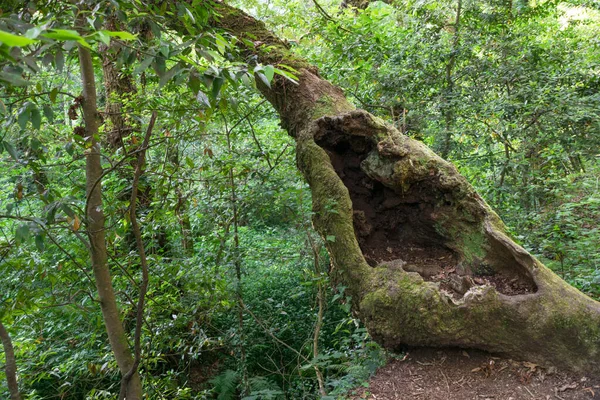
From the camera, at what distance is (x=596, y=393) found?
2434 mm

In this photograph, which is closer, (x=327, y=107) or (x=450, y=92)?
(x=327, y=107)

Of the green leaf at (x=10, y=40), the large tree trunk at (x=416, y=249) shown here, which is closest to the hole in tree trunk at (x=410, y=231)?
the large tree trunk at (x=416, y=249)

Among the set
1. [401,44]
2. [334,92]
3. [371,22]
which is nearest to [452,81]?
[401,44]

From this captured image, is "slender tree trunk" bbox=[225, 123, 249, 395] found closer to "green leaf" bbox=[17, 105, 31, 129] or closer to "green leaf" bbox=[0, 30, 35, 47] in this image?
"green leaf" bbox=[17, 105, 31, 129]

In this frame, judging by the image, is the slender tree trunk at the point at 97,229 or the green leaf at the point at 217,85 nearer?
the green leaf at the point at 217,85

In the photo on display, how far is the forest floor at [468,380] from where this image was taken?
2.51 metres

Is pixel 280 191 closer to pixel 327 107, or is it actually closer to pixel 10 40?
pixel 327 107

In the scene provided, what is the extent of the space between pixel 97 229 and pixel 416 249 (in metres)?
2.55

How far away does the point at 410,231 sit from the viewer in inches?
147

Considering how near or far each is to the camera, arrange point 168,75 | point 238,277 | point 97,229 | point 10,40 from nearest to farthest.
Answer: point 10,40 → point 168,75 → point 97,229 → point 238,277

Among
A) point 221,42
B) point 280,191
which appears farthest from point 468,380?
point 280,191

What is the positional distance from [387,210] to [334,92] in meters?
1.45

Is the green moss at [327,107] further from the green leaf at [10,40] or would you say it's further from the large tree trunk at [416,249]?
the green leaf at [10,40]

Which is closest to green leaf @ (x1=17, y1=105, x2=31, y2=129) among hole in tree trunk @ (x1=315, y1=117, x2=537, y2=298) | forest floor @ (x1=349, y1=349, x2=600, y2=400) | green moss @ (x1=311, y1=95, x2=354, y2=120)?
hole in tree trunk @ (x1=315, y1=117, x2=537, y2=298)
